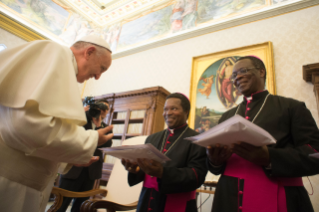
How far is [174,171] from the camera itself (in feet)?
4.97

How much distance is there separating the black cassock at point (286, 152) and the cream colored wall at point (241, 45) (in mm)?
2628

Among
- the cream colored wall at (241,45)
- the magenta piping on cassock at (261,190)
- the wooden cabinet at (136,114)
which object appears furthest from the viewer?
the wooden cabinet at (136,114)

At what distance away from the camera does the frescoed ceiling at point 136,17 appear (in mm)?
5078

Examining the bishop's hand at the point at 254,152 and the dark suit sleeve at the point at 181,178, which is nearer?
the bishop's hand at the point at 254,152

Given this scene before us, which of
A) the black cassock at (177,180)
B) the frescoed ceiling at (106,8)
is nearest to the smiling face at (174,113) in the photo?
the black cassock at (177,180)

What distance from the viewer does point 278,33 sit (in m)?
4.38

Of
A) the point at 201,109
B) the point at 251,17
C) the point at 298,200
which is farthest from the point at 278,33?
the point at 298,200

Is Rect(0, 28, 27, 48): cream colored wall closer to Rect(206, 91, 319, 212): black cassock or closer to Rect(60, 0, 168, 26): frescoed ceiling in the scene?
Rect(60, 0, 168, 26): frescoed ceiling

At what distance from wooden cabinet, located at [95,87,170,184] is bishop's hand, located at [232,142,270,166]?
3.41m

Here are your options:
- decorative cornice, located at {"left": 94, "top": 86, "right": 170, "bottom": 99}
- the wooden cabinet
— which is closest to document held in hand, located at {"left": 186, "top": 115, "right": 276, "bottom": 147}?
the wooden cabinet

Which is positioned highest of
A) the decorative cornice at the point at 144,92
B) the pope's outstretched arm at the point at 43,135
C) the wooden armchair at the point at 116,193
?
the decorative cornice at the point at 144,92

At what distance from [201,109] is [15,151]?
12.9ft

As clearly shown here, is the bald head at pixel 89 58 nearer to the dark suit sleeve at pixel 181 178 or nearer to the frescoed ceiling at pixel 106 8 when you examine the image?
the dark suit sleeve at pixel 181 178

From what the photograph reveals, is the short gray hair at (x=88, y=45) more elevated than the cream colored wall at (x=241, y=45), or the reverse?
the cream colored wall at (x=241, y=45)
